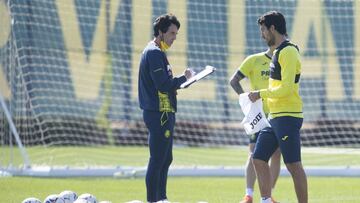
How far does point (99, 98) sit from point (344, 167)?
572 cm

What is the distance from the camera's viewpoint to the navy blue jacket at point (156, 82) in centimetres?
1055

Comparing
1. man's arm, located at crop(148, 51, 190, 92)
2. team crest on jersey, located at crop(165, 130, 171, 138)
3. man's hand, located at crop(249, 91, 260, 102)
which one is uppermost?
man's arm, located at crop(148, 51, 190, 92)

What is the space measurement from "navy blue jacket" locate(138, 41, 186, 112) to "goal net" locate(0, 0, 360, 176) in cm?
651

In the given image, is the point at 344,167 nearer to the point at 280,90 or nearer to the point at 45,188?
the point at 45,188

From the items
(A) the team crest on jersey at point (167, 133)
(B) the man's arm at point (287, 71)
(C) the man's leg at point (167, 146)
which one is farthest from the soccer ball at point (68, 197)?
(B) the man's arm at point (287, 71)

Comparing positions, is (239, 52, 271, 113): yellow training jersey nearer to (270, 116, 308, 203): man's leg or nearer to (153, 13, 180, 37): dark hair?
(153, 13, 180, 37): dark hair

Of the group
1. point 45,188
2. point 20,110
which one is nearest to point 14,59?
point 20,110

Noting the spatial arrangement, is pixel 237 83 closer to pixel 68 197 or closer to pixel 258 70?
pixel 258 70

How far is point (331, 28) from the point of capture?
763 inches

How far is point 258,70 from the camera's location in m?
12.2

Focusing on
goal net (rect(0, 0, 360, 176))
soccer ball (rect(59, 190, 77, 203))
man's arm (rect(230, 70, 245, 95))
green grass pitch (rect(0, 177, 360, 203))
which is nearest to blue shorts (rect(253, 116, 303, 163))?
man's arm (rect(230, 70, 245, 95))

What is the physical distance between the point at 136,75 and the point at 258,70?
25.9 ft

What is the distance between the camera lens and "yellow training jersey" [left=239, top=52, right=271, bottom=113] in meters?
12.2

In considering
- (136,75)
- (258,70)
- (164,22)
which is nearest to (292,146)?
(164,22)
